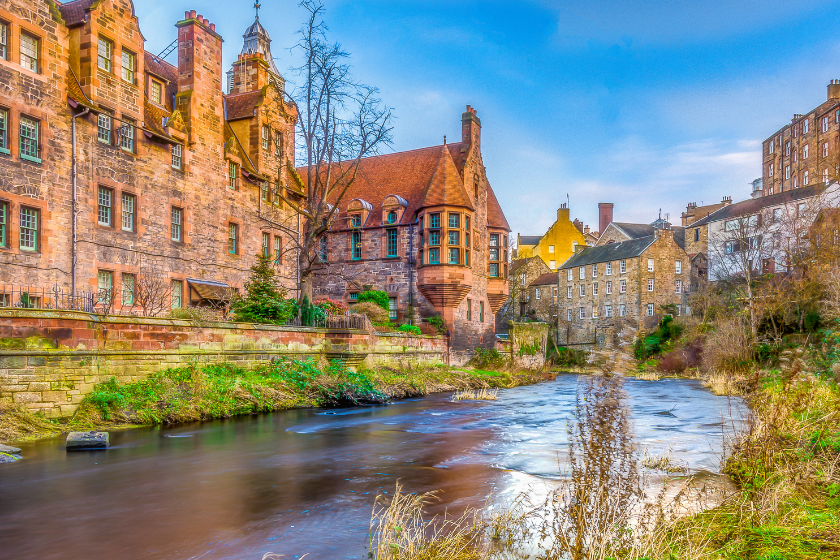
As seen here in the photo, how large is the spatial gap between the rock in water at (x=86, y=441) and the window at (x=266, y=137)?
20.8 metres

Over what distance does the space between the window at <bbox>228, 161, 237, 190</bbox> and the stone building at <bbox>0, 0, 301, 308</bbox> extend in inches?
2.2

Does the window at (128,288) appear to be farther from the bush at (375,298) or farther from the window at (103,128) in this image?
the bush at (375,298)

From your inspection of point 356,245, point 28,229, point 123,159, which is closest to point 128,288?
point 28,229

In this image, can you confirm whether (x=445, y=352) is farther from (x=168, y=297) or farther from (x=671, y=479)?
(x=671, y=479)

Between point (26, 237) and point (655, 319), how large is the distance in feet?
158

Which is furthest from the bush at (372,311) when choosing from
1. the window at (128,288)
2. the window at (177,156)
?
the window at (128,288)

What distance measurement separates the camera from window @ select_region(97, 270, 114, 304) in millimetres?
20497

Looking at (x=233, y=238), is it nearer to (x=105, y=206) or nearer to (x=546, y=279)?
(x=105, y=206)

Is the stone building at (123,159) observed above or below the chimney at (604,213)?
below

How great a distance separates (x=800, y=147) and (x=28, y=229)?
68.0 meters

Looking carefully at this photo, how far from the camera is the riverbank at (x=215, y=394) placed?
13469 millimetres

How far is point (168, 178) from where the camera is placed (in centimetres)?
2400

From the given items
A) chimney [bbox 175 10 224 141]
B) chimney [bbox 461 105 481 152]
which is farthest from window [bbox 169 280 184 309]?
chimney [bbox 461 105 481 152]

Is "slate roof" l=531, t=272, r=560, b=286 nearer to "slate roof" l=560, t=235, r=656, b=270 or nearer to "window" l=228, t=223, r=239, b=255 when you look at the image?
"slate roof" l=560, t=235, r=656, b=270
